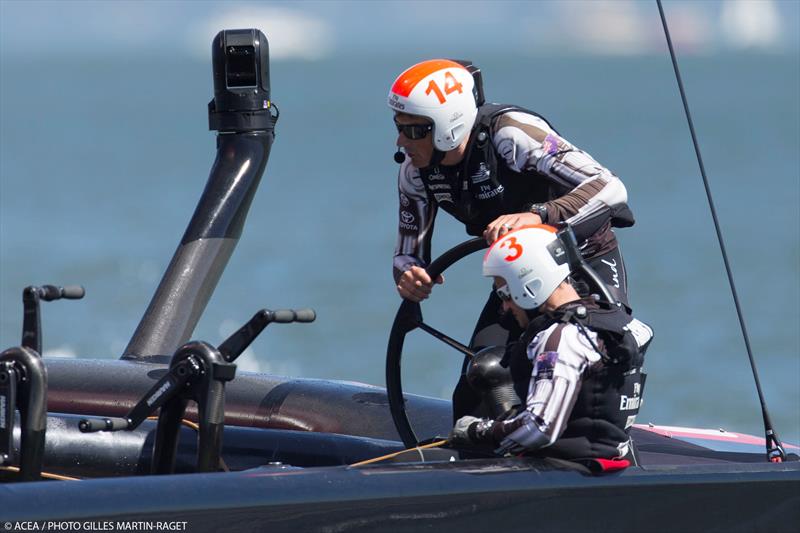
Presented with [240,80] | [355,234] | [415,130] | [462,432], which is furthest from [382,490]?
[355,234]

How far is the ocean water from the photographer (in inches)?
545

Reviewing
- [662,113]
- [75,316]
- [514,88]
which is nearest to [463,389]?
[75,316]

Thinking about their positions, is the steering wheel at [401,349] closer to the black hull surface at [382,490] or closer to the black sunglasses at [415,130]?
the black hull surface at [382,490]

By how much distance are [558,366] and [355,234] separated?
1784 cm

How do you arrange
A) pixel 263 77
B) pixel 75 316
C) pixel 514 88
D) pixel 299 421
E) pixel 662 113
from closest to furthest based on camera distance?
pixel 299 421, pixel 263 77, pixel 75 316, pixel 662 113, pixel 514 88

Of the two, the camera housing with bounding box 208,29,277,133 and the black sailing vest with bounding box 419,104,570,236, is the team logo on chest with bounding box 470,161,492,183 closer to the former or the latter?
the black sailing vest with bounding box 419,104,570,236

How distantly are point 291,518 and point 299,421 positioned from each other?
5.78 feet

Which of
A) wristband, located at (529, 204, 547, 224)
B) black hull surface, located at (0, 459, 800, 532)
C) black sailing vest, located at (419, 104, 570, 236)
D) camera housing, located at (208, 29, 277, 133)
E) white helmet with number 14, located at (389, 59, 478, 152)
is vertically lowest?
black hull surface, located at (0, 459, 800, 532)

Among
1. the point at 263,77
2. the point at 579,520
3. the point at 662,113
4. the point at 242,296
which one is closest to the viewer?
the point at 579,520

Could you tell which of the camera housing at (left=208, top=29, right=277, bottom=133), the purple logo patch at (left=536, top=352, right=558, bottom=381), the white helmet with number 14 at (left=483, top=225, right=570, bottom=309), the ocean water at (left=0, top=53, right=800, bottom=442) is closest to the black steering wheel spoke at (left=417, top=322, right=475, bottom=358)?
the white helmet with number 14 at (left=483, top=225, right=570, bottom=309)

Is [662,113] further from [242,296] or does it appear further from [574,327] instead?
[574,327]

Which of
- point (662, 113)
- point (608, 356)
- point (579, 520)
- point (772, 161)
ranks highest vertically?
point (662, 113)

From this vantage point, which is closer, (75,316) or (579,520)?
(579,520)

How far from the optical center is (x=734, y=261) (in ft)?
62.5
